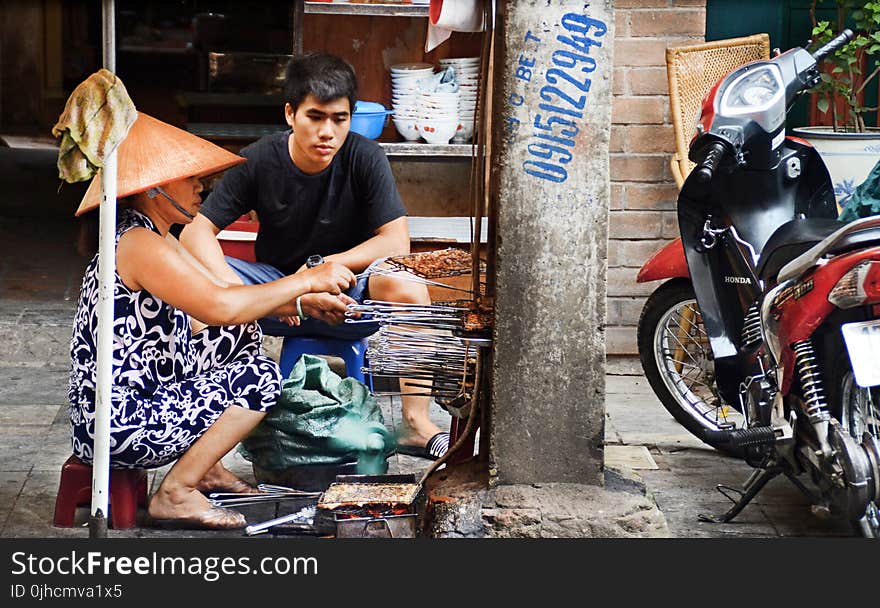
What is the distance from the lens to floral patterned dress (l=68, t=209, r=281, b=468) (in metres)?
3.83

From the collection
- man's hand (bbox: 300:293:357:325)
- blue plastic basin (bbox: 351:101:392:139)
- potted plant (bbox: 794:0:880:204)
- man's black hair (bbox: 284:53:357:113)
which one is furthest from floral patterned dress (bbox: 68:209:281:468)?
potted plant (bbox: 794:0:880:204)

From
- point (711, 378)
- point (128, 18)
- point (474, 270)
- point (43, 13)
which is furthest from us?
point (128, 18)

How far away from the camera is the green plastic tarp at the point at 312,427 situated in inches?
167

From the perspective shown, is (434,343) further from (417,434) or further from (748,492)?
(748,492)

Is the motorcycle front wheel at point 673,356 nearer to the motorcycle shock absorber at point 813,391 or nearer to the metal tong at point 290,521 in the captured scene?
the motorcycle shock absorber at point 813,391

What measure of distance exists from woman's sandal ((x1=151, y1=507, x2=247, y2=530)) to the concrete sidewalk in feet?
Result: 0.09

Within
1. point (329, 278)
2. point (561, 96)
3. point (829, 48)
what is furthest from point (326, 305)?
point (829, 48)

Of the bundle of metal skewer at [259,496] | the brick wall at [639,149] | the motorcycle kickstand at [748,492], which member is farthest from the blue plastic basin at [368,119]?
the motorcycle kickstand at [748,492]

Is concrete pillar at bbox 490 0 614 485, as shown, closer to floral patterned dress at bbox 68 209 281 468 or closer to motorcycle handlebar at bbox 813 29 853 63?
floral patterned dress at bbox 68 209 281 468

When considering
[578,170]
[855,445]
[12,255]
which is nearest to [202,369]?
[578,170]

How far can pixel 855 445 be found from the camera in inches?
141

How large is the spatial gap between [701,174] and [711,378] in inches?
43.1

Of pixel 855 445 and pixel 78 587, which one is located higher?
pixel 855 445

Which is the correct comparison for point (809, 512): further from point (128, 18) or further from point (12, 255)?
point (128, 18)
